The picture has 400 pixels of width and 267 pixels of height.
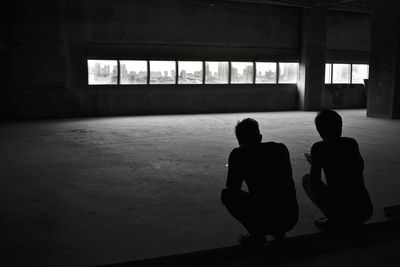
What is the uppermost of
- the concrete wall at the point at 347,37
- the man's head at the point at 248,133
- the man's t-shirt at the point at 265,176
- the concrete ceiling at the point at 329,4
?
the concrete ceiling at the point at 329,4

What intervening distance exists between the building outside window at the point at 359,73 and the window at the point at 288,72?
294 centimetres

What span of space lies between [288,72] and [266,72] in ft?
3.58

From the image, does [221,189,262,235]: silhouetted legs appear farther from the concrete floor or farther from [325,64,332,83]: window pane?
[325,64,332,83]: window pane

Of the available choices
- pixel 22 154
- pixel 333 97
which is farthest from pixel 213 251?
pixel 333 97

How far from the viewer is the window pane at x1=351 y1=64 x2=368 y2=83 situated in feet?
60.2

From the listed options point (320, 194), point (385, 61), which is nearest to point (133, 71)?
point (385, 61)

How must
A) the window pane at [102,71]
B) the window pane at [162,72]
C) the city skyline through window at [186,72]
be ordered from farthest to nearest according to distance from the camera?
the window pane at [162,72] < the city skyline through window at [186,72] < the window pane at [102,71]

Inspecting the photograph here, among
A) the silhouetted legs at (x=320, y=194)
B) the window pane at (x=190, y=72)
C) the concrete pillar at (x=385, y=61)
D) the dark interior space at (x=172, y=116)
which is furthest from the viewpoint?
the window pane at (x=190, y=72)

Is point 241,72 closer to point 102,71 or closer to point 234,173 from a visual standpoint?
point 102,71

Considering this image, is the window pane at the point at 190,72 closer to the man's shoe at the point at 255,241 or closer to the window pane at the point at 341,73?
the window pane at the point at 341,73

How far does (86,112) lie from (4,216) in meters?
10.5

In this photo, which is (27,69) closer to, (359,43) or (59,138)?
(59,138)

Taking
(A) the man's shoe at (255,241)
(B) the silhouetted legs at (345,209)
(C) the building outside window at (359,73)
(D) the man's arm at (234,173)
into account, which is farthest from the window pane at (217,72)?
(D) the man's arm at (234,173)

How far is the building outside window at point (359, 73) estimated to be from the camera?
1834 cm
